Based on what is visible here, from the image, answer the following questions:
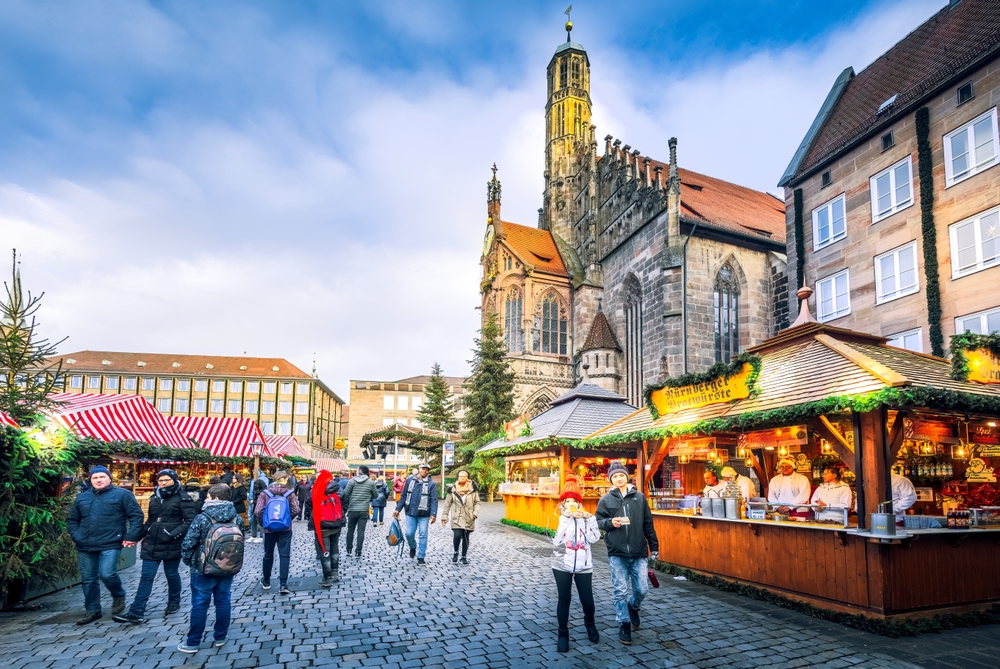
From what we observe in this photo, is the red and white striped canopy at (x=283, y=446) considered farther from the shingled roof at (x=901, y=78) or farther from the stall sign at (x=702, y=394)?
the shingled roof at (x=901, y=78)

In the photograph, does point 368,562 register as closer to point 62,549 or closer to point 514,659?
point 62,549

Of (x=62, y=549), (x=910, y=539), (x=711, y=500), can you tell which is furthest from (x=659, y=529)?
(x=62, y=549)

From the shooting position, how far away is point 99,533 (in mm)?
6863

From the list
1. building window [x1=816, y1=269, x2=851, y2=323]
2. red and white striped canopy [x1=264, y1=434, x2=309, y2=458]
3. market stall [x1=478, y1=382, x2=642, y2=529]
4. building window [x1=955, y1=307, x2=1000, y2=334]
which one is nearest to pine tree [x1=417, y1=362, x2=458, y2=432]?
red and white striped canopy [x1=264, y1=434, x2=309, y2=458]

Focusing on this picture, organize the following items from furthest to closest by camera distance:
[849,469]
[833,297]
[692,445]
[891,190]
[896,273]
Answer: [833,297] < [891,190] < [896,273] < [692,445] < [849,469]

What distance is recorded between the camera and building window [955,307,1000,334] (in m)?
15.2

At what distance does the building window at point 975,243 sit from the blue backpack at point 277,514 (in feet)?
55.4

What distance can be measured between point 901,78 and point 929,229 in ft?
19.7

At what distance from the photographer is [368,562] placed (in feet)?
37.3

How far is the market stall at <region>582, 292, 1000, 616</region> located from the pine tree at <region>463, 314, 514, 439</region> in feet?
69.8

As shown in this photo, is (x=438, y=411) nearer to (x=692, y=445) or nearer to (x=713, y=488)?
(x=692, y=445)

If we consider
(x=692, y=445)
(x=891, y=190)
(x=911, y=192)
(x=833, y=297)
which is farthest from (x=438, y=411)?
(x=692, y=445)

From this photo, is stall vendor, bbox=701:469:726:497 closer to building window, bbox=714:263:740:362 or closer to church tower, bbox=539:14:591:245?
building window, bbox=714:263:740:362

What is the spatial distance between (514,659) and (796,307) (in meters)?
20.1
